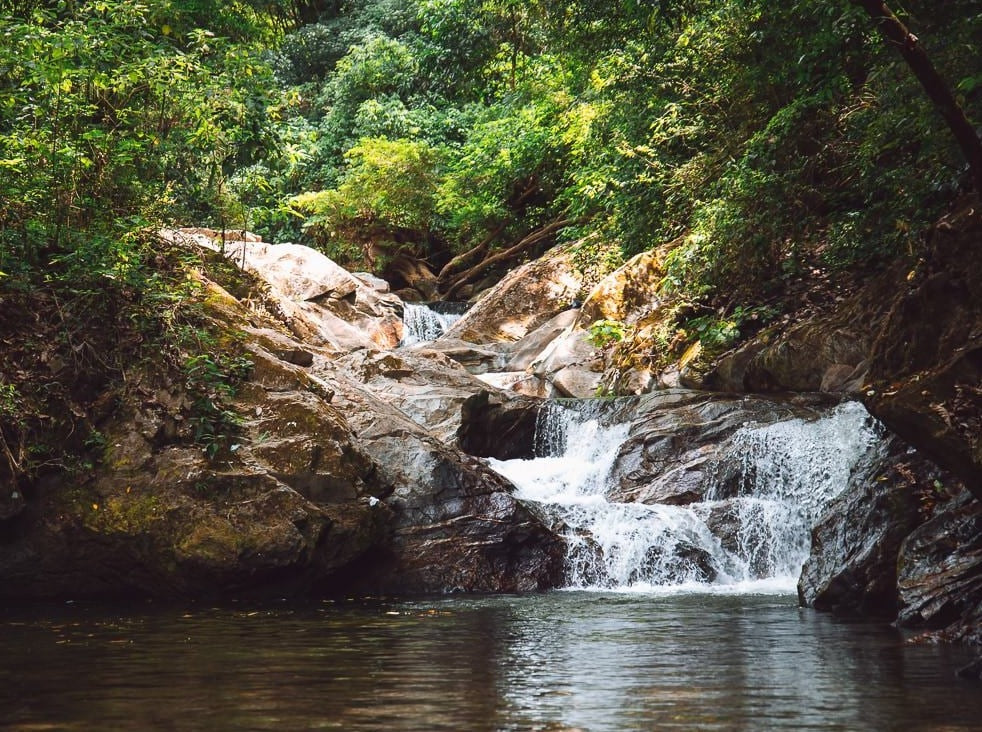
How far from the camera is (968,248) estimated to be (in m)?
6.56

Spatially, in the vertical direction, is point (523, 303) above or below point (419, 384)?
above

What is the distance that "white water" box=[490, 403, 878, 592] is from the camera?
1119 centimetres

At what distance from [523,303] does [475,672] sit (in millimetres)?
19729

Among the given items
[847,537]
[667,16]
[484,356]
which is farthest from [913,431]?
[484,356]

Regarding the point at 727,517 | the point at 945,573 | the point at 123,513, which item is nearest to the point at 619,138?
the point at 727,517

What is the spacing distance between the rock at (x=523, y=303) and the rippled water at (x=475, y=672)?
16049 millimetres

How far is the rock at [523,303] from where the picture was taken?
2445cm

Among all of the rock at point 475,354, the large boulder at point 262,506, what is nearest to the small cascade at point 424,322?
the rock at point 475,354

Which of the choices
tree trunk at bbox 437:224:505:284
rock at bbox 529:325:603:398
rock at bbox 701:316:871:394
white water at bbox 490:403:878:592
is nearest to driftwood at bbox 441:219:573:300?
tree trunk at bbox 437:224:505:284

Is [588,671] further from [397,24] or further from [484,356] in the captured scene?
[397,24]

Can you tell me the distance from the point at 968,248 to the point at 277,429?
6783mm

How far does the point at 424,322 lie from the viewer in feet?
90.8

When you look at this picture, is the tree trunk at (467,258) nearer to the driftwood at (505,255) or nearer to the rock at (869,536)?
the driftwood at (505,255)

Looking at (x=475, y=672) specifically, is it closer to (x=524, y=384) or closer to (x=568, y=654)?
(x=568, y=654)
